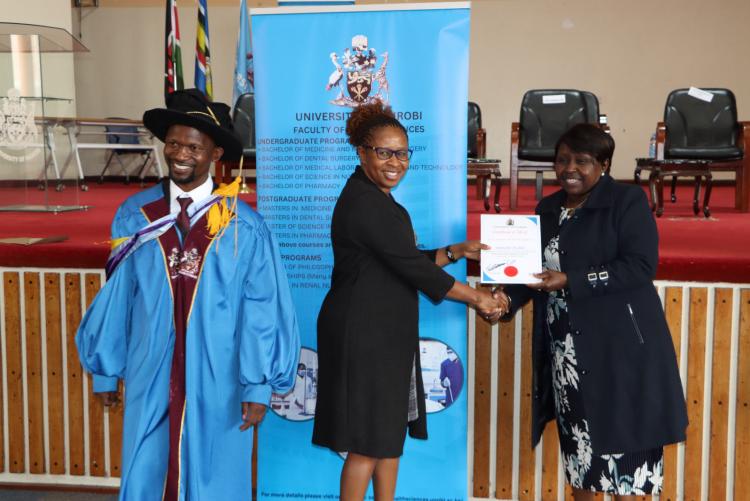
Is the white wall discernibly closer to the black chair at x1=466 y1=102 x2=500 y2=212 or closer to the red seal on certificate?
the black chair at x1=466 y1=102 x2=500 y2=212

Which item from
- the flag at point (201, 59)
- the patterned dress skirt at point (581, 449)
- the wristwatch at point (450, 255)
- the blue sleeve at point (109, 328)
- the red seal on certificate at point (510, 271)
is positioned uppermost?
the flag at point (201, 59)

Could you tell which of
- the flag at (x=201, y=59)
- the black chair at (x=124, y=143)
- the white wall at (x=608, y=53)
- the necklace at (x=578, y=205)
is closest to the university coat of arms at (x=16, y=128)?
the flag at (x=201, y=59)

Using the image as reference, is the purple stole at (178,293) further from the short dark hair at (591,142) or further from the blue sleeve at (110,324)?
the short dark hair at (591,142)

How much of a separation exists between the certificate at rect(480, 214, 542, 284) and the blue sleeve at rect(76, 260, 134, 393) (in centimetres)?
108

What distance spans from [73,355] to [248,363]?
5.11 feet

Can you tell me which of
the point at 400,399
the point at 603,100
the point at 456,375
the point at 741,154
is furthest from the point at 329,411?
the point at 603,100

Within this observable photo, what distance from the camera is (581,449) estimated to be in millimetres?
2395

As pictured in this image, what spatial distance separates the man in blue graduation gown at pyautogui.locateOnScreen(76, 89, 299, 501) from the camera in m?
2.07

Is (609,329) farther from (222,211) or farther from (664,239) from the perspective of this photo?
(664,239)

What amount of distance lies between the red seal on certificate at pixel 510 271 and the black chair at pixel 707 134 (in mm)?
4186

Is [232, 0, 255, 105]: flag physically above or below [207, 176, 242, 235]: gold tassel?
above

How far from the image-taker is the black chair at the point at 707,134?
6.26 metres

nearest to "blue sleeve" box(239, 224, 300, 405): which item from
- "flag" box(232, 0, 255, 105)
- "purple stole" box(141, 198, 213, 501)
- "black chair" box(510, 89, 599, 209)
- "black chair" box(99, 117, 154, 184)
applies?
"purple stole" box(141, 198, 213, 501)

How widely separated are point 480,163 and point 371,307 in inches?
164
